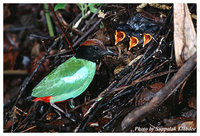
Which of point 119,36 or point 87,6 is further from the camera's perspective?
point 87,6

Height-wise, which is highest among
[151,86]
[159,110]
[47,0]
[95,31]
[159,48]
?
[47,0]

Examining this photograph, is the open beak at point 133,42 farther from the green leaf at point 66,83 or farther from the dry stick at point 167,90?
the dry stick at point 167,90

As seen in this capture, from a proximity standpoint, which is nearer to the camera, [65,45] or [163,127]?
[163,127]

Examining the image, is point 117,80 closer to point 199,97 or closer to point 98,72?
point 98,72

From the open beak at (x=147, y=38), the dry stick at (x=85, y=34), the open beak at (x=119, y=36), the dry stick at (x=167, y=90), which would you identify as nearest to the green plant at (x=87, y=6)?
the dry stick at (x=85, y=34)

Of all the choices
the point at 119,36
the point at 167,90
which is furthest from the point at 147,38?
the point at 167,90

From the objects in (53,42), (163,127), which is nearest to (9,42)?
(53,42)

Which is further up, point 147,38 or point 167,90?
point 147,38

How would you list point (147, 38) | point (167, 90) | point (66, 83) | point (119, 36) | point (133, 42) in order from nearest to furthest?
point (167, 90) → point (66, 83) → point (147, 38) → point (133, 42) → point (119, 36)

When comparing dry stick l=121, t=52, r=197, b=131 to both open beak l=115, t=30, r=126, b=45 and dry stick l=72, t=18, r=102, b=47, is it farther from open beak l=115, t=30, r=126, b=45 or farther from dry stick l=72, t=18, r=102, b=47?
dry stick l=72, t=18, r=102, b=47

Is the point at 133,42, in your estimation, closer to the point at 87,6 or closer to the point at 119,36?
the point at 119,36

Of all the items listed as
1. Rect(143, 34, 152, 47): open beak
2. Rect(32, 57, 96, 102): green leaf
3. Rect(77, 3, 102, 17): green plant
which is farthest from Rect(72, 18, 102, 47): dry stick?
Rect(143, 34, 152, 47): open beak
